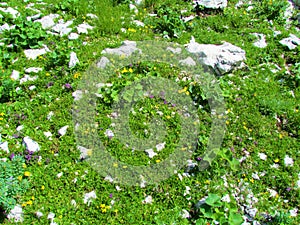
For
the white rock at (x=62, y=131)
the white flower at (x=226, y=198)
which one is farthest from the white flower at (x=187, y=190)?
the white rock at (x=62, y=131)

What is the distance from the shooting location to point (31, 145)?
6.63m

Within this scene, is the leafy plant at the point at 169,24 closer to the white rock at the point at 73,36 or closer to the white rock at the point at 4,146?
the white rock at the point at 73,36

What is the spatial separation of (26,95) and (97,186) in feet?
10.1

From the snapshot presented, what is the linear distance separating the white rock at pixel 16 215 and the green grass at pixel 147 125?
0.09m

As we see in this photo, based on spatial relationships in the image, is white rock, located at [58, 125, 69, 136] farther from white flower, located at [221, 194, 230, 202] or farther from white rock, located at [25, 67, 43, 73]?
white flower, located at [221, 194, 230, 202]

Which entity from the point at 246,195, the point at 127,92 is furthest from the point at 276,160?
the point at 127,92

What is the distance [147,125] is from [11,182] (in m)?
3.05

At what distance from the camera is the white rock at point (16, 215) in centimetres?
565

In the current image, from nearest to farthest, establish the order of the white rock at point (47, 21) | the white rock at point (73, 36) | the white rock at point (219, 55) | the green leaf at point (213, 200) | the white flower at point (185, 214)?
1. the green leaf at point (213, 200)
2. the white flower at point (185, 214)
3. the white rock at point (219, 55)
4. the white rock at point (73, 36)
5. the white rock at point (47, 21)

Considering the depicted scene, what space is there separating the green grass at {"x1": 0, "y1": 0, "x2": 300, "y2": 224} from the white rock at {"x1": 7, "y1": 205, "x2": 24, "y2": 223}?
88mm

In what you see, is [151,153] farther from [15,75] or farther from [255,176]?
[15,75]

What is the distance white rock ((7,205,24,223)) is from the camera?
5.65m

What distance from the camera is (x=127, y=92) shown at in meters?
7.77

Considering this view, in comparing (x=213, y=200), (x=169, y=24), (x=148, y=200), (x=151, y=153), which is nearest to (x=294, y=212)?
(x=213, y=200)
